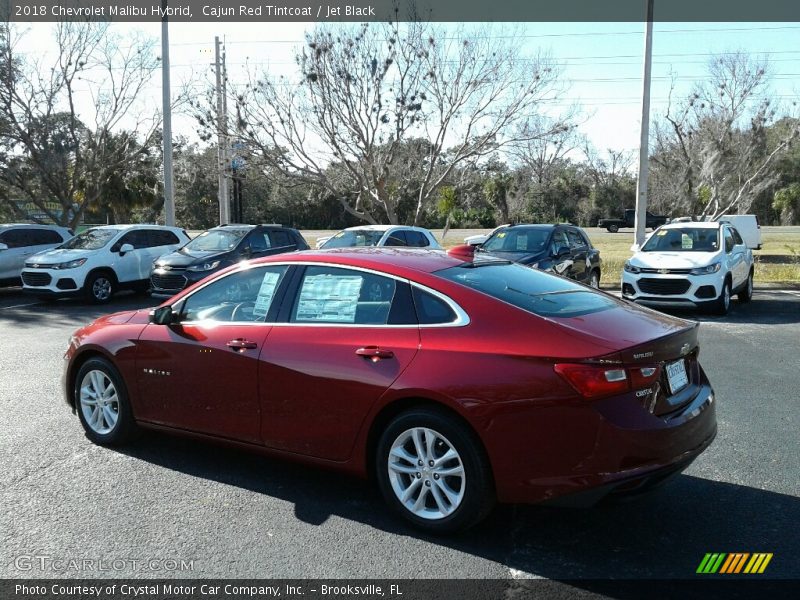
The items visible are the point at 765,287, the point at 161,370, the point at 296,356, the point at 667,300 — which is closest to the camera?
the point at 296,356

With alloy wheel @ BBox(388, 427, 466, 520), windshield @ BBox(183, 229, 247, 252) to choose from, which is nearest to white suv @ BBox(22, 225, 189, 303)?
windshield @ BBox(183, 229, 247, 252)

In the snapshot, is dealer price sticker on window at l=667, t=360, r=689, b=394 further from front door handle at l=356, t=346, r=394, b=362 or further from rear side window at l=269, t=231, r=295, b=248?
rear side window at l=269, t=231, r=295, b=248

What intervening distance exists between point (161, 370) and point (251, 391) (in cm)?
87

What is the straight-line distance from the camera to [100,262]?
1488cm

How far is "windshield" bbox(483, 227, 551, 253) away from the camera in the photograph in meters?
13.6

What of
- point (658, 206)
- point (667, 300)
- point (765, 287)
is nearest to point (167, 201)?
point (667, 300)

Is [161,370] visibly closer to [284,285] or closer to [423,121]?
[284,285]

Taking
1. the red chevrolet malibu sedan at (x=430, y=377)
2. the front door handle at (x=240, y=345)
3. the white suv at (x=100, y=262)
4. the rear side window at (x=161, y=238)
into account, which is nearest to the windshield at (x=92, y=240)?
the white suv at (x=100, y=262)

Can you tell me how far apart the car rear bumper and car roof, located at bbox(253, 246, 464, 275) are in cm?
118

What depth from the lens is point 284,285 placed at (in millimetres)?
4621

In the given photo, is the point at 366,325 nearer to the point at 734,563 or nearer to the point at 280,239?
the point at 734,563

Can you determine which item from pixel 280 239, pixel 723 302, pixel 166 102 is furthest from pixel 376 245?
pixel 166 102

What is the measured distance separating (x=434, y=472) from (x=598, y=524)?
106cm
